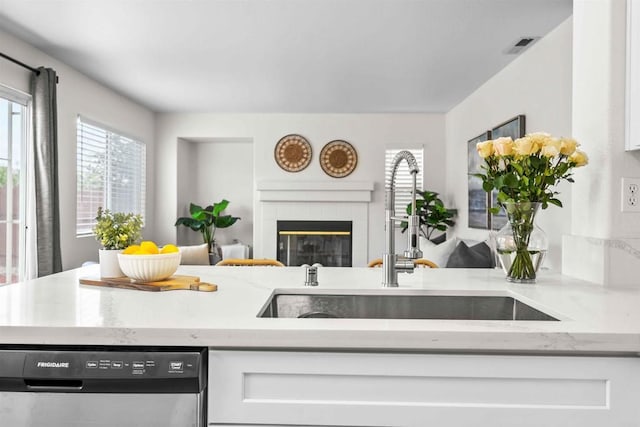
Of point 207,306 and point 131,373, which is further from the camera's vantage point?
point 207,306

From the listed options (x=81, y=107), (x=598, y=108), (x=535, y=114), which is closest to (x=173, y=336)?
(x=598, y=108)

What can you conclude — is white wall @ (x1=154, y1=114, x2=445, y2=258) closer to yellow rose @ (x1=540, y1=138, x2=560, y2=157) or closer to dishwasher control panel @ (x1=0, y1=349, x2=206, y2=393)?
yellow rose @ (x1=540, y1=138, x2=560, y2=157)

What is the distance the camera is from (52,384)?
3.39ft

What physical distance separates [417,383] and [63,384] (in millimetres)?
766

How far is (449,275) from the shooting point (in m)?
1.83

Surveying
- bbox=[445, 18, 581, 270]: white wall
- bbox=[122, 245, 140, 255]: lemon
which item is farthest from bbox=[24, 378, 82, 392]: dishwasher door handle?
bbox=[445, 18, 581, 270]: white wall

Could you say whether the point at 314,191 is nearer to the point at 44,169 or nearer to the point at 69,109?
the point at 69,109

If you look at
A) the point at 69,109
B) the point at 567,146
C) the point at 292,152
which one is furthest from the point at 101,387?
the point at 292,152

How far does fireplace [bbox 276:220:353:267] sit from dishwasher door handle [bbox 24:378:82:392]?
5.76m

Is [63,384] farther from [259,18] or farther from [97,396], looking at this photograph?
[259,18]

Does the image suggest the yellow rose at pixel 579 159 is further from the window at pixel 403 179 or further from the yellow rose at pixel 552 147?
the window at pixel 403 179

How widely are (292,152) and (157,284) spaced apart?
552 cm

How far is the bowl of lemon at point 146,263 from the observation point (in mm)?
1476

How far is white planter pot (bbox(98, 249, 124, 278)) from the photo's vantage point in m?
1.57
